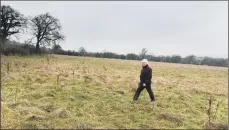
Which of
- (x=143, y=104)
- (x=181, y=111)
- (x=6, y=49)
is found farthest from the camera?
(x=6, y=49)

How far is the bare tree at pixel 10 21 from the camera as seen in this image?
1836 inches

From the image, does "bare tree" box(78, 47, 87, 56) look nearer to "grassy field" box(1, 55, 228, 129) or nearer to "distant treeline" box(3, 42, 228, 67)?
"distant treeline" box(3, 42, 228, 67)

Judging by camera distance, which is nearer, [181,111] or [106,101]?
[181,111]

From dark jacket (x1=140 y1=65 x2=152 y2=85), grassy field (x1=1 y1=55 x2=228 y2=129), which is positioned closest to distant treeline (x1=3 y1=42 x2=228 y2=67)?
grassy field (x1=1 y1=55 x2=228 y2=129)

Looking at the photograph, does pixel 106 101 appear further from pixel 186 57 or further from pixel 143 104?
pixel 186 57

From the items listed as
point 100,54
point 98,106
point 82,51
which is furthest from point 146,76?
point 82,51

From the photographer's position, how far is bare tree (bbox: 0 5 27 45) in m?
46.6

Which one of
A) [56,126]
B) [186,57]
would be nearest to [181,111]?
[56,126]

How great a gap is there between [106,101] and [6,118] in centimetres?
426

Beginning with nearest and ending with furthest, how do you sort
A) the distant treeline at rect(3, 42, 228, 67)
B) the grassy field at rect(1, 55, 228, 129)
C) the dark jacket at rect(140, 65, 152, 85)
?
the grassy field at rect(1, 55, 228, 129), the dark jacket at rect(140, 65, 152, 85), the distant treeline at rect(3, 42, 228, 67)

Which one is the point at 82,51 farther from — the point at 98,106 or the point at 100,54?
the point at 98,106

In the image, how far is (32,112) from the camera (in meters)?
9.91

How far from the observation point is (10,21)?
4750cm

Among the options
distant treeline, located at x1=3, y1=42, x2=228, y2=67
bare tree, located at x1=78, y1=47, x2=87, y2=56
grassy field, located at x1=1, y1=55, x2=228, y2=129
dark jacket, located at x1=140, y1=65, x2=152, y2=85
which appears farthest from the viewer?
bare tree, located at x1=78, y1=47, x2=87, y2=56
